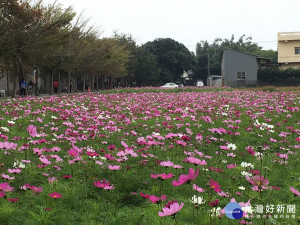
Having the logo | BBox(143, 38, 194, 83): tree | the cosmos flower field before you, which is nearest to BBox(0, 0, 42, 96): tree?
the cosmos flower field

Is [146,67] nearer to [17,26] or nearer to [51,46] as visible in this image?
[51,46]

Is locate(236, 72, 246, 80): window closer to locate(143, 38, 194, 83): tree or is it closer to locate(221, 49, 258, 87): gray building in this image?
locate(221, 49, 258, 87): gray building

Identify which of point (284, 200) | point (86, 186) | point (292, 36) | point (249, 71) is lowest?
point (284, 200)

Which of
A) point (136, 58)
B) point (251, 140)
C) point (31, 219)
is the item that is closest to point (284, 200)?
point (31, 219)

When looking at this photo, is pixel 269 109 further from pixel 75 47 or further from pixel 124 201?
pixel 75 47

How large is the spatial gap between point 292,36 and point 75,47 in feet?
113

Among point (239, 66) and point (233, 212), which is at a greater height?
point (239, 66)

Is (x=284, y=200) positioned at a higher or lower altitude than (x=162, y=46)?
lower

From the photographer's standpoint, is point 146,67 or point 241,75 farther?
point 146,67

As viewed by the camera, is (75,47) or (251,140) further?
(75,47)

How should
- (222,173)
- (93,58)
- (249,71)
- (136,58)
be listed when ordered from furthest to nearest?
(136,58), (249,71), (93,58), (222,173)

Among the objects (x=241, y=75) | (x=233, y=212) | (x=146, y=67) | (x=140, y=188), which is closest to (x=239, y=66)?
(x=241, y=75)

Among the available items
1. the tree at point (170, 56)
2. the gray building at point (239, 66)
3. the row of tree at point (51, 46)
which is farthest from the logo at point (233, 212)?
the tree at point (170, 56)

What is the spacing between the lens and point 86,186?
11.0 feet
